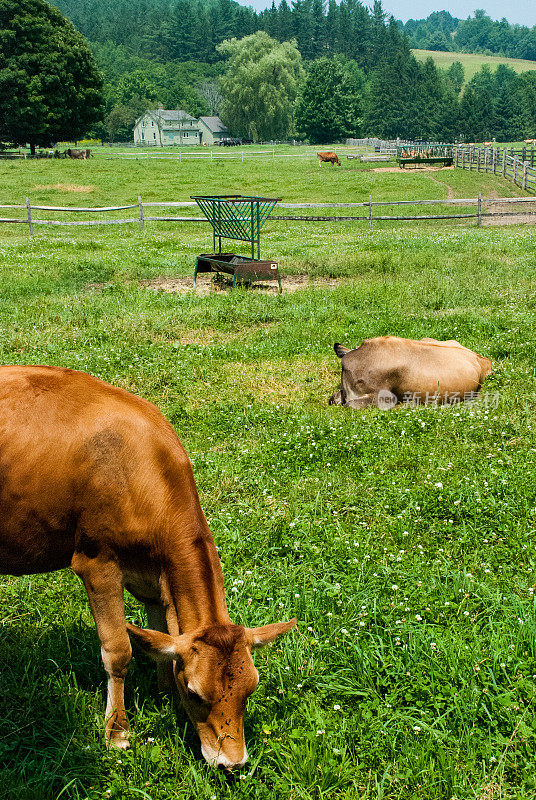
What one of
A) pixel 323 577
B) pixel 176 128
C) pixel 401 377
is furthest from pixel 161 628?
pixel 176 128

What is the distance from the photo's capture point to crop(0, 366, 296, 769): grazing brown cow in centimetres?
333

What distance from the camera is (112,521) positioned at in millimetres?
3352

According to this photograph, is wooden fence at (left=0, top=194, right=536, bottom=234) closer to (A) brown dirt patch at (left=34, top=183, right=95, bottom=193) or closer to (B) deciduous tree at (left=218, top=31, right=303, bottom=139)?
(A) brown dirt patch at (left=34, top=183, right=95, bottom=193)

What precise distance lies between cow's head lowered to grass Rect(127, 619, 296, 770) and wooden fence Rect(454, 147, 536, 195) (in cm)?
3405

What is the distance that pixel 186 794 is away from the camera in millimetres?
3258

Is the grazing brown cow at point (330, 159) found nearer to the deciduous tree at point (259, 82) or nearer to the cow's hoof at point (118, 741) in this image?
the deciduous tree at point (259, 82)

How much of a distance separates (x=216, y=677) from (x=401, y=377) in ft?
20.1

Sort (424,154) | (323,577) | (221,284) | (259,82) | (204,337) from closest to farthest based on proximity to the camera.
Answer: (323,577) → (204,337) → (221,284) → (424,154) → (259,82)

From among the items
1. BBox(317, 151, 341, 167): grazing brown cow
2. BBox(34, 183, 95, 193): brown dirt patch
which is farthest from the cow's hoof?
BBox(317, 151, 341, 167): grazing brown cow

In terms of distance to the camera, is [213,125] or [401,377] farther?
[213,125]

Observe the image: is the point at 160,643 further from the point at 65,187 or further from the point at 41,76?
the point at 41,76

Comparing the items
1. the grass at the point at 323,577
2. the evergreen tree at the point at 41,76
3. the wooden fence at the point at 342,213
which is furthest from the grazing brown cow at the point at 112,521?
the evergreen tree at the point at 41,76

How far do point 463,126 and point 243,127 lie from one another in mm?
36331

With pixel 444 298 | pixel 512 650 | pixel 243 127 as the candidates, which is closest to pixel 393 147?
pixel 243 127
